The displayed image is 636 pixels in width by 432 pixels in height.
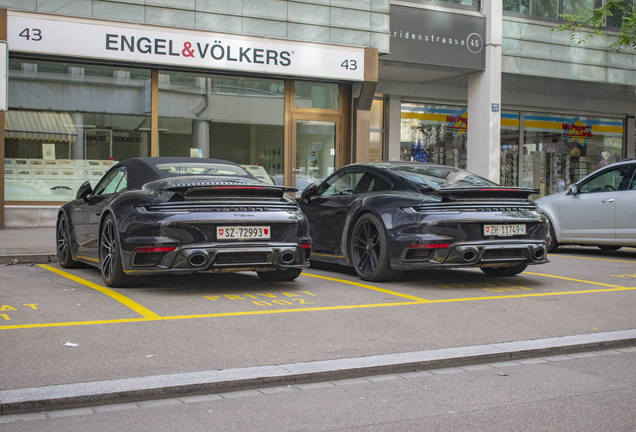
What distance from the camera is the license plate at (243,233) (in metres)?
6.63

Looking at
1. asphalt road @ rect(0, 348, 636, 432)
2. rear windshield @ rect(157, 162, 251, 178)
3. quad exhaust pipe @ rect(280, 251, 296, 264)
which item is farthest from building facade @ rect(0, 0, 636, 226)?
asphalt road @ rect(0, 348, 636, 432)

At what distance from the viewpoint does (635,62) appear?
67.1 ft

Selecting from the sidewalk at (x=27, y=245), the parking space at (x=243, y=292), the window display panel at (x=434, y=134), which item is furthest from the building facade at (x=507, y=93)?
the sidewalk at (x=27, y=245)

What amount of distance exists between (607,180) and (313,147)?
755 cm

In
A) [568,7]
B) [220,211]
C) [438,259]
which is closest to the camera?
[220,211]

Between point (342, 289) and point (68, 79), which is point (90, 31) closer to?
point (68, 79)

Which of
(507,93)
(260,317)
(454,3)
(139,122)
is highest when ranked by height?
(454,3)

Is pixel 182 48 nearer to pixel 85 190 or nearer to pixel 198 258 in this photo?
pixel 85 190

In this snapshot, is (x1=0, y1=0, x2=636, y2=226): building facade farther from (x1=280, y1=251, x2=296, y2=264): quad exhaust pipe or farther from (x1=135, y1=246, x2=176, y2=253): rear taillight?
(x1=280, y1=251, x2=296, y2=264): quad exhaust pipe

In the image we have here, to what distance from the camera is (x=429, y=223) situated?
23.6 ft

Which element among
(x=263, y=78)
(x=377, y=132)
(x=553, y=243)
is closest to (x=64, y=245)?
(x=553, y=243)

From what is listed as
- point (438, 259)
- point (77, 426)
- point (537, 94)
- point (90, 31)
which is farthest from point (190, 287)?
point (537, 94)

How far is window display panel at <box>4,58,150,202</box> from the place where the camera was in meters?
14.4

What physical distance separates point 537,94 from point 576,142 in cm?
240
